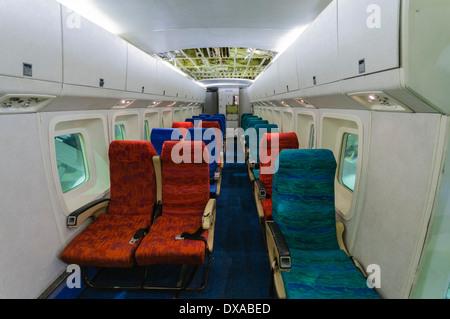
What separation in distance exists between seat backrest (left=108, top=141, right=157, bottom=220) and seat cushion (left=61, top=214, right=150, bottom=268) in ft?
0.66

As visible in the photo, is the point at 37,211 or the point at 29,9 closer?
the point at 29,9

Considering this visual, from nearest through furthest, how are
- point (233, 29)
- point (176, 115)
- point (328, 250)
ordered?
point (328, 250), point (233, 29), point (176, 115)

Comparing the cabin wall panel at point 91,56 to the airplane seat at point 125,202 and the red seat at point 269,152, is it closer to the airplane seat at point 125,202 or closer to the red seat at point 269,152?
the airplane seat at point 125,202

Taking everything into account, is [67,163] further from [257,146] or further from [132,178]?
[257,146]

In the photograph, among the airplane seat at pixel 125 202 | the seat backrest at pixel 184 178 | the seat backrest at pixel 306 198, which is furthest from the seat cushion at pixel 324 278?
the airplane seat at pixel 125 202

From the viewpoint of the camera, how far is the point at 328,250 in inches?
92.4

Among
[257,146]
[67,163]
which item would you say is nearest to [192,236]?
[257,146]

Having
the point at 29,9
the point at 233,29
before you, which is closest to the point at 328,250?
the point at 29,9

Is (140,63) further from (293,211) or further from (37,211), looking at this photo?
(293,211)

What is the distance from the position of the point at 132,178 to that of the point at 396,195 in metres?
2.80

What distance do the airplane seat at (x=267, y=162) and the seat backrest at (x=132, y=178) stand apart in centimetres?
149

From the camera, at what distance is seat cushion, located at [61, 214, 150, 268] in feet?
7.39
